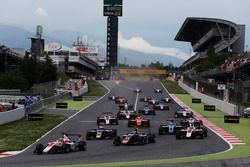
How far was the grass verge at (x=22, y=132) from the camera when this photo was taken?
25956 millimetres

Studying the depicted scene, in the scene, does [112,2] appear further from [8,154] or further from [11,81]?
[8,154]

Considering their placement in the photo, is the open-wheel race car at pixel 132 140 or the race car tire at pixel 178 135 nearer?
the open-wheel race car at pixel 132 140

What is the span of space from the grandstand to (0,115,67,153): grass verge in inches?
911

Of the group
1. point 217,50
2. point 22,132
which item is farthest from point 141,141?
point 217,50

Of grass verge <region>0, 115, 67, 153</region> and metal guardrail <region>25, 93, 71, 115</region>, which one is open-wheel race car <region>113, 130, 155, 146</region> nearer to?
grass verge <region>0, 115, 67, 153</region>

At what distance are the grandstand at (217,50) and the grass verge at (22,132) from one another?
2314 cm

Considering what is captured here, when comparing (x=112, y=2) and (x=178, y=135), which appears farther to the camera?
(x=112, y=2)

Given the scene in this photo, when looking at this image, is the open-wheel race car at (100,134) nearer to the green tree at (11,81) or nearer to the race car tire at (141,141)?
the race car tire at (141,141)

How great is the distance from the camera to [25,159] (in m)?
20.5

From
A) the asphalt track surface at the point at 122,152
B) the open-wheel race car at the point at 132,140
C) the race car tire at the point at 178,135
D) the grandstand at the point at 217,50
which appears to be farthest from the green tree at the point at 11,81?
the open-wheel race car at the point at 132,140

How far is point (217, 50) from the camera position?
134 m

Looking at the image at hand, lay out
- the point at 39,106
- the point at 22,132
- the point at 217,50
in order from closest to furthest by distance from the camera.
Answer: the point at 22,132 → the point at 39,106 → the point at 217,50

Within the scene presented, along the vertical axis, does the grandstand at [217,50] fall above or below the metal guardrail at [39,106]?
above

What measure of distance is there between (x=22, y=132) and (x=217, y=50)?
107326mm
